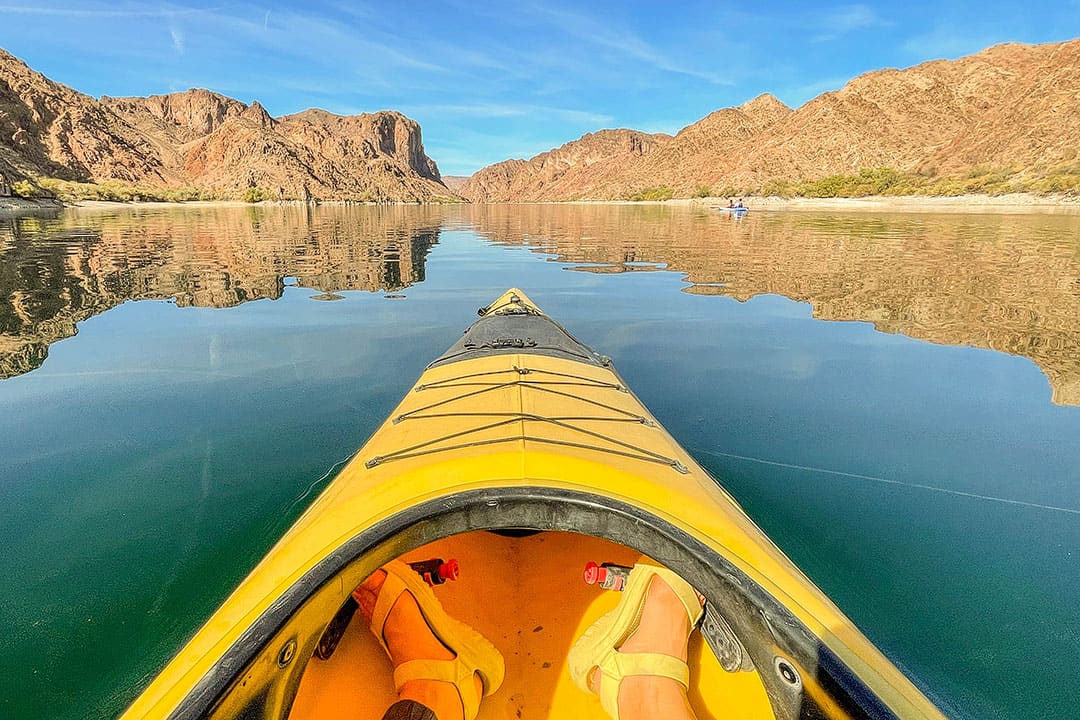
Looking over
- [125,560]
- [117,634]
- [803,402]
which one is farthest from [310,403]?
[803,402]

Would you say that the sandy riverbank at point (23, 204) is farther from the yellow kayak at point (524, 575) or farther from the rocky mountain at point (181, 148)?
the yellow kayak at point (524, 575)

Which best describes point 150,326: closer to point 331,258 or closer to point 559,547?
point 559,547

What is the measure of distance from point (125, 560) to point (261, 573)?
6.34 ft

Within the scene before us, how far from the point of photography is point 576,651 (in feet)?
9.04

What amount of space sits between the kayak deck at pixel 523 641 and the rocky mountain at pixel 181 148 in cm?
6266

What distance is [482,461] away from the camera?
7.64ft

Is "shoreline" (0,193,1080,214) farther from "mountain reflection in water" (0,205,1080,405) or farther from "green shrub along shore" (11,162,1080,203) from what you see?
"mountain reflection in water" (0,205,1080,405)

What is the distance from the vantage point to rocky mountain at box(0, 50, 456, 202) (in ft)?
260

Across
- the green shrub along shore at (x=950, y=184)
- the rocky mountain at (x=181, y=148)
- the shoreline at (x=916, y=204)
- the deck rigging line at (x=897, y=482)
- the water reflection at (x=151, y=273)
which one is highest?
the rocky mountain at (x=181, y=148)

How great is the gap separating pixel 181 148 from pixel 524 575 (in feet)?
578

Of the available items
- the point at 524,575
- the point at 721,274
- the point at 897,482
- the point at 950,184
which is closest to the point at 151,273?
the point at 524,575

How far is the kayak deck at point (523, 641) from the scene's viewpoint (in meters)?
2.42

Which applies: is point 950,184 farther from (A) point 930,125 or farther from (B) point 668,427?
(B) point 668,427

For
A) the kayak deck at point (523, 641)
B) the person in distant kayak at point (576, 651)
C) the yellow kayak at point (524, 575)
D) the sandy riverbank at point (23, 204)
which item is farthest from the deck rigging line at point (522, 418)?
the sandy riverbank at point (23, 204)
